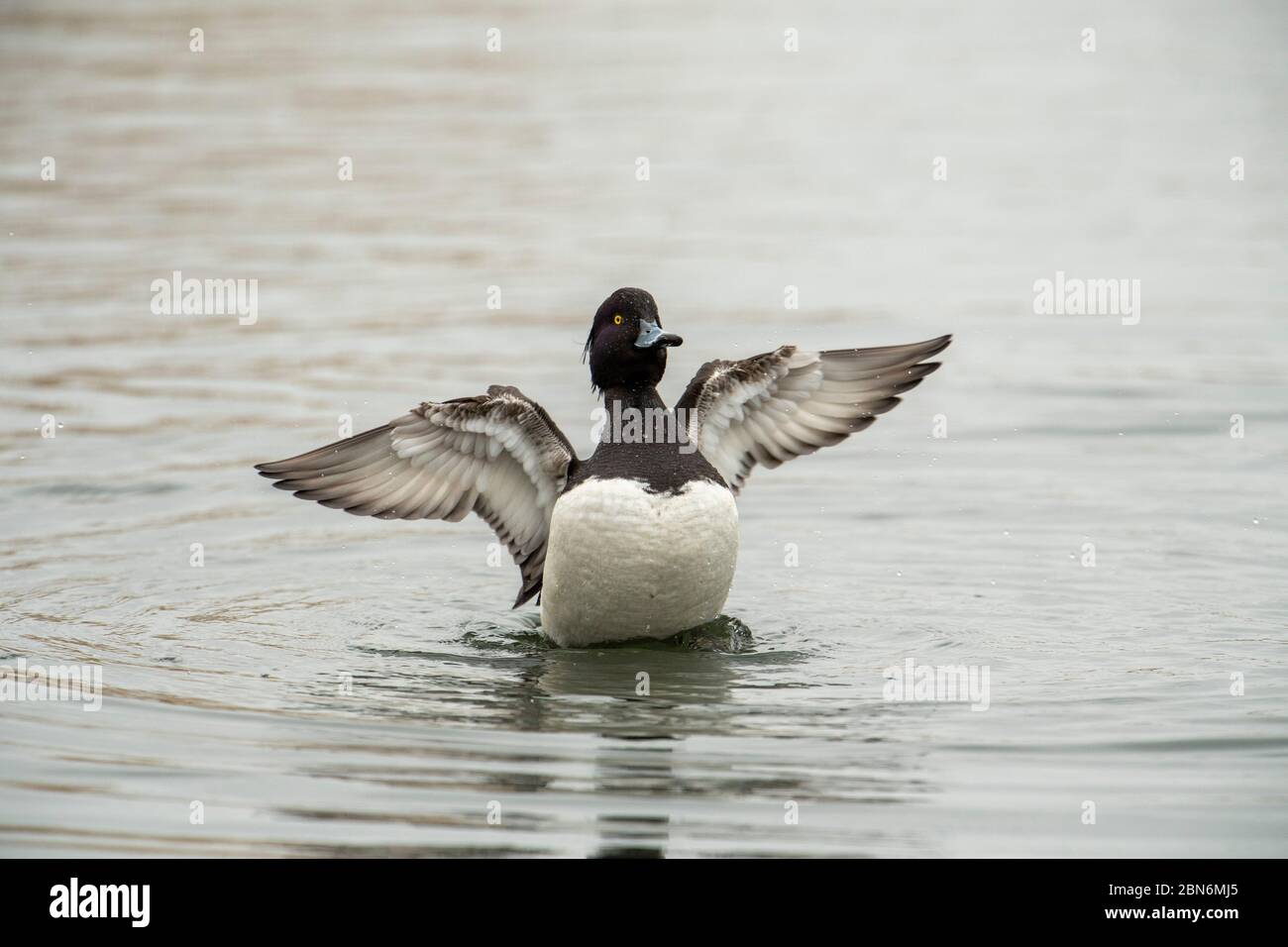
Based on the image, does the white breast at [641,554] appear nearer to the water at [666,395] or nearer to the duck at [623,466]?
the duck at [623,466]

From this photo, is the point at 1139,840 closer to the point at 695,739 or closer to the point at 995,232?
the point at 695,739

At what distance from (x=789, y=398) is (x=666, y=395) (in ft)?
13.9

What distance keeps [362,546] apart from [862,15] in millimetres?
23553

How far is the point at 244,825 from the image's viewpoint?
747 cm

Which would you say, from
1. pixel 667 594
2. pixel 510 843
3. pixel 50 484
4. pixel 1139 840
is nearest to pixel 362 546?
pixel 50 484
